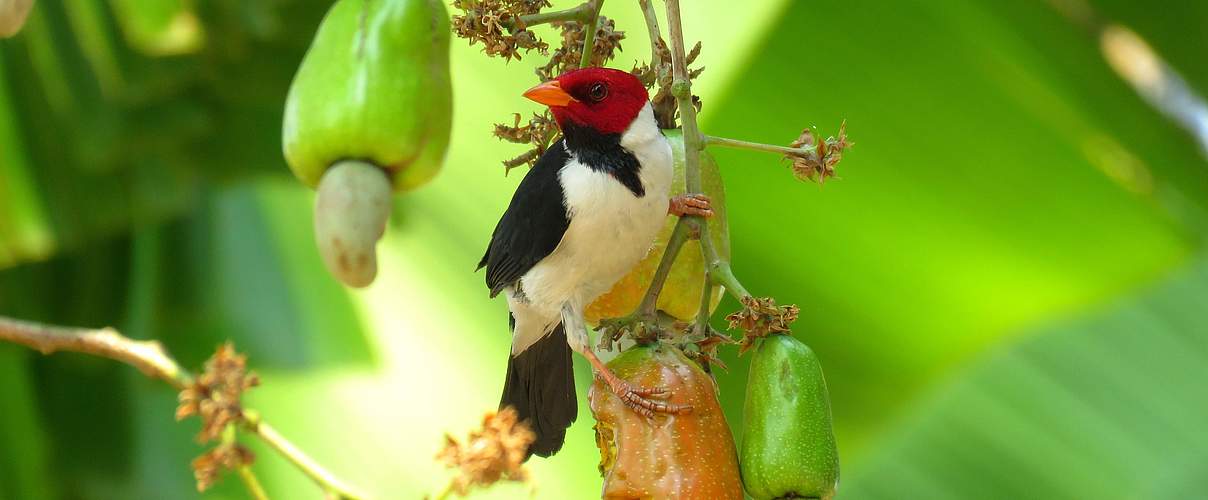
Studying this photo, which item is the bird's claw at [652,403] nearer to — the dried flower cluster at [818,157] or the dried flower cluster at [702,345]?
the dried flower cluster at [702,345]

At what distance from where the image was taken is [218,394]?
31.6 inches

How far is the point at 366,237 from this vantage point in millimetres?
594

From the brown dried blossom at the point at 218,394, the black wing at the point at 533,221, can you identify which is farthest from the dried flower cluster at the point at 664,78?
the brown dried blossom at the point at 218,394

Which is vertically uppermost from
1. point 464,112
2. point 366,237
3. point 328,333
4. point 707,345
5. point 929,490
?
point 366,237

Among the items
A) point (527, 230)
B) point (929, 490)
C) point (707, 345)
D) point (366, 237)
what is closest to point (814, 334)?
point (929, 490)

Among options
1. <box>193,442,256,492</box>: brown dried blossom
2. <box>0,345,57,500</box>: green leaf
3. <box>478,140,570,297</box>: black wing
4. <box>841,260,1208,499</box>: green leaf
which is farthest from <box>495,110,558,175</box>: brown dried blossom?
<box>0,345,57,500</box>: green leaf

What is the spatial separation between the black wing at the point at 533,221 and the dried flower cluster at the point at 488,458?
1.55 ft

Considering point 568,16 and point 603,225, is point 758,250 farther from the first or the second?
point 568,16

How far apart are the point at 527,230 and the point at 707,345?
0.31m

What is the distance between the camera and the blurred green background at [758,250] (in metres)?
1.91

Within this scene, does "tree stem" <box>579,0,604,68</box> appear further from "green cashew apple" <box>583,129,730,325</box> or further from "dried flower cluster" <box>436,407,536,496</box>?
"dried flower cluster" <box>436,407,536,496</box>

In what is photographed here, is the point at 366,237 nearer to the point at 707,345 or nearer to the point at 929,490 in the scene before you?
the point at 707,345

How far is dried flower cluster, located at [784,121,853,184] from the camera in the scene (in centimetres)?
92

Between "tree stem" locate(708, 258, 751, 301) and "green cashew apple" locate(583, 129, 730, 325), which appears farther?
"green cashew apple" locate(583, 129, 730, 325)
